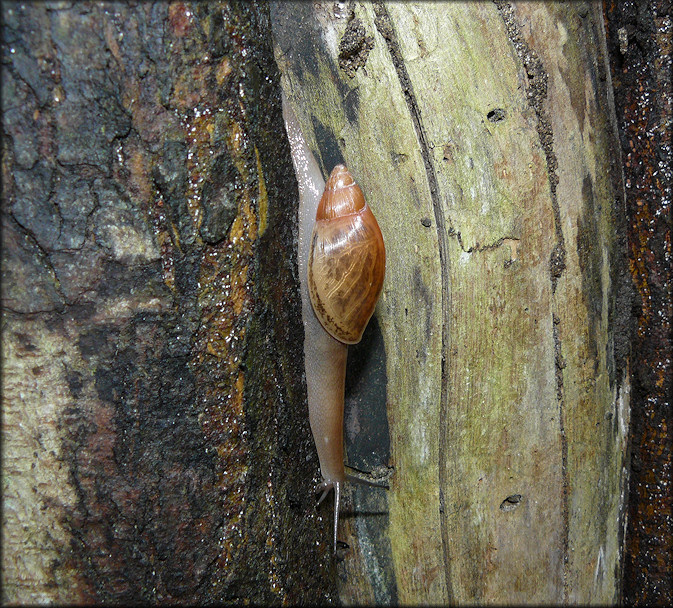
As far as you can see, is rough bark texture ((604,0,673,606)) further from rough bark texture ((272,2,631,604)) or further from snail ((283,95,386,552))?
snail ((283,95,386,552))

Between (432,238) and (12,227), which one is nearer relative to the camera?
(12,227)

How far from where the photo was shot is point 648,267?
1661mm

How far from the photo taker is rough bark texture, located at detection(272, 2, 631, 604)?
144 centimetres

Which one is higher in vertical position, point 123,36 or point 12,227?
point 123,36

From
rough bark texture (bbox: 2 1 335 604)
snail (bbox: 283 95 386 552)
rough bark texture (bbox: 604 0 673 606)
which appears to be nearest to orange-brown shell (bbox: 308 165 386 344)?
snail (bbox: 283 95 386 552)

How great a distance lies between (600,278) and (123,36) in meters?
1.40

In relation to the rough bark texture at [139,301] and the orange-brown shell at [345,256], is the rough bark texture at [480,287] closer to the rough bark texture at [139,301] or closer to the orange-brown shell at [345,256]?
the orange-brown shell at [345,256]

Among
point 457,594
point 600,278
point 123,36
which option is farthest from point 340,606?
point 123,36

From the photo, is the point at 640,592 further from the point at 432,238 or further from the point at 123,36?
the point at 123,36

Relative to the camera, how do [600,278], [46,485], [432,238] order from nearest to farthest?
[46,485], [432,238], [600,278]

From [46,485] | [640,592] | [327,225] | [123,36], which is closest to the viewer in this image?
[123,36]

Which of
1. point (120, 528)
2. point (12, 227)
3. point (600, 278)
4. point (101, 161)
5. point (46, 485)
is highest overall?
point (101, 161)

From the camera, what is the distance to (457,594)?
5.43ft

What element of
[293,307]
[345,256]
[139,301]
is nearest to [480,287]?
[345,256]
